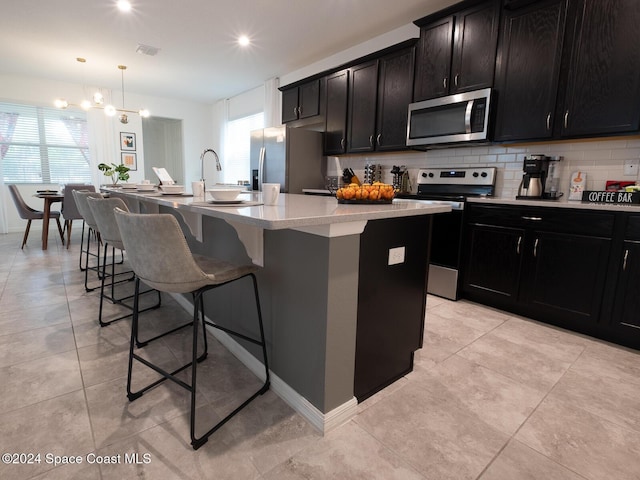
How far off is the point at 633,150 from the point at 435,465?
2655mm

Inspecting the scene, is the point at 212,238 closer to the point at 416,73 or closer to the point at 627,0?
the point at 416,73

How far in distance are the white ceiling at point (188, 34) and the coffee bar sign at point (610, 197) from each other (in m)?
2.21

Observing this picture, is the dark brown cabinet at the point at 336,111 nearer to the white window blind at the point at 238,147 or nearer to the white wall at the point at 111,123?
the white window blind at the point at 238,147

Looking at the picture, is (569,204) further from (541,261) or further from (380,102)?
(380,102)

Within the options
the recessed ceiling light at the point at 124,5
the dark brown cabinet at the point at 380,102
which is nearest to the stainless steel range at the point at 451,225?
the dark brown cabinet at the point at 380,102

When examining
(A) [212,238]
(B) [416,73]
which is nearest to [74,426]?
(A) [212,238]

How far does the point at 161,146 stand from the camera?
29.2 feet

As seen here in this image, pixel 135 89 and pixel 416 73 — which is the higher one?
pixel 135 89

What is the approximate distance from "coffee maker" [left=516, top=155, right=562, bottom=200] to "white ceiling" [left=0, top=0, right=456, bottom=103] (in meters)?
1.78

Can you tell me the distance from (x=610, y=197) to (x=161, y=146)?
9.31 meters

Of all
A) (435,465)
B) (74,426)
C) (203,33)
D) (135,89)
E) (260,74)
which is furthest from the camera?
(135,89)

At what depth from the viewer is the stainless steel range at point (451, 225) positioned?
2.99 metres

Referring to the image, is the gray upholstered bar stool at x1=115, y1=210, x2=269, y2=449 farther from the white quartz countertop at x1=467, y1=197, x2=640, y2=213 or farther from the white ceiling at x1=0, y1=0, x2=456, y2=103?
the white ceiling at x1=0, y1=0, x2=456, y2=103

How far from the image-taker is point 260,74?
5.58m
